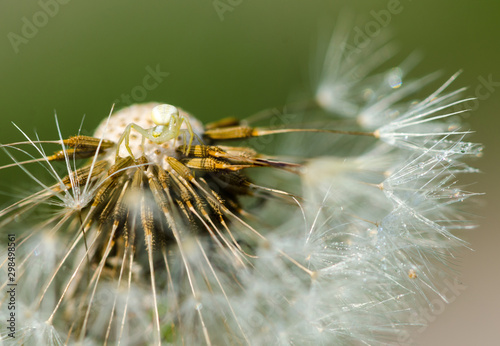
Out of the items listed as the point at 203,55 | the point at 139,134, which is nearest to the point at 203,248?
the point at 139,134

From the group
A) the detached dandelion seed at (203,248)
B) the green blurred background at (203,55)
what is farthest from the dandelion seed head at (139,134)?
the green blurred background at (203,55)

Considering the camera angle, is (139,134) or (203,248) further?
(139,134)

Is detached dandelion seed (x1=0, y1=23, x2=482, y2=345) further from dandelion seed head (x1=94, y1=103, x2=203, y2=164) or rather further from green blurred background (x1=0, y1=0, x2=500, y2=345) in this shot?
green blurred background (x1=0, y1=0, x2=500, y2=345)

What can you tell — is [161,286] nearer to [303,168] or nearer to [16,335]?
[16,335]

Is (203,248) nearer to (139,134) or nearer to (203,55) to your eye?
(139,134)

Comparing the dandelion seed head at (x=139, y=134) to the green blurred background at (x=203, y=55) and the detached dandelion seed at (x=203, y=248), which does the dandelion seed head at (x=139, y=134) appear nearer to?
the detached dandelion seed at (x=203, y=248)

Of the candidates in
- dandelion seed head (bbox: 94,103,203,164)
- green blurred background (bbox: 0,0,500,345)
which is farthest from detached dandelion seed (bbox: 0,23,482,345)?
green blurred background (bbox: 0,0,500,345)
